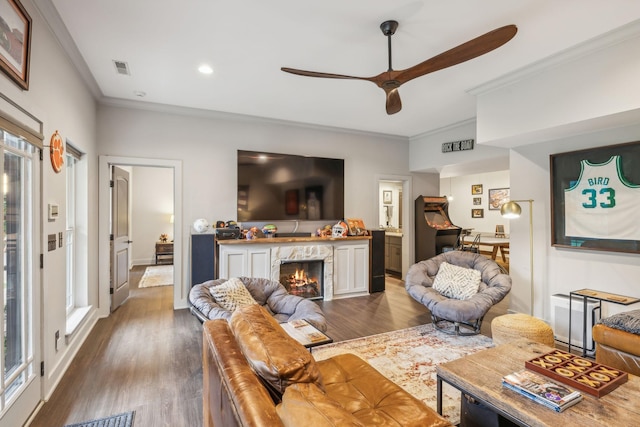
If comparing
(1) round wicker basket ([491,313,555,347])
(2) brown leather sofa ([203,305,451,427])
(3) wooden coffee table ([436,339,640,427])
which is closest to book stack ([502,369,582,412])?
(3) wooden coffee table ([436,339,640,427])

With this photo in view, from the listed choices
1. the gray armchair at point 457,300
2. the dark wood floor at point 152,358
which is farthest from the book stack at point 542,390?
the dark wood floor at point 152,358

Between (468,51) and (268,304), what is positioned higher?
(468,51)

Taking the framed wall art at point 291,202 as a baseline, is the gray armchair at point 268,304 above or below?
below

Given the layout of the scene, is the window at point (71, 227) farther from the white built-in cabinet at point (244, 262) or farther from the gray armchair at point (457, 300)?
the gray armchair at point (457, 300)

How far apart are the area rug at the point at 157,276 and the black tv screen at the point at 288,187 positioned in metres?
2.46

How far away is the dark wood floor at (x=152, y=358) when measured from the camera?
2236 mm

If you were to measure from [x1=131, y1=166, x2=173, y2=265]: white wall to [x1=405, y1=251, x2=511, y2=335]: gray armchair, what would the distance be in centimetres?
656

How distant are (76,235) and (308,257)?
9.66 feet

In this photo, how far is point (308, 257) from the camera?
5012mm

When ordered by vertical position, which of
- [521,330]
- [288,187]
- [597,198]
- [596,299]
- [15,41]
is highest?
[15,41]

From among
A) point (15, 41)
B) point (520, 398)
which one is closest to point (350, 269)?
point (520, 398)

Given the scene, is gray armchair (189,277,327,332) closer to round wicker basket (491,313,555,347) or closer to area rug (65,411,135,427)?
area rug (65,411,135,427)

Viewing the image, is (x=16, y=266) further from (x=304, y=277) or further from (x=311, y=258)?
(x=304, y=277)

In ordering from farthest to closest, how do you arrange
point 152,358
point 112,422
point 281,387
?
point 152,358, point 112,422, point 281,387
